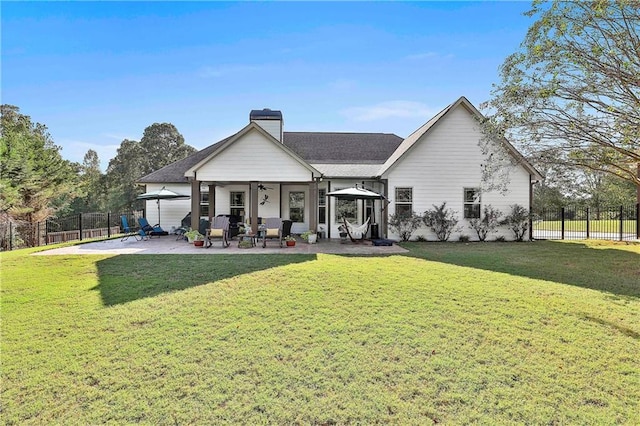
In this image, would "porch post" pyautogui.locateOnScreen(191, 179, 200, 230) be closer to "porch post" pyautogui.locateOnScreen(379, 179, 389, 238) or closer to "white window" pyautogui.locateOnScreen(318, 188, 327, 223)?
"white window" pyautogui.locateOnScreen(318, 188, 327, 223)

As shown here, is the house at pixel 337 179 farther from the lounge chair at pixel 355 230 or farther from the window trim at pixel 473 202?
the lounge chair at pixel 355 230

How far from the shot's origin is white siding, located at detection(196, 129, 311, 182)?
13859mm

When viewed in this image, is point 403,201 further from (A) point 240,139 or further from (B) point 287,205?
(A) point 240,139

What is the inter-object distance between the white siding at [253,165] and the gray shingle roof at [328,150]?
5254 millimetres

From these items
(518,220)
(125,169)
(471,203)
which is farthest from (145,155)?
(518,220)

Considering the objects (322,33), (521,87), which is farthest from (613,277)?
(322,33)

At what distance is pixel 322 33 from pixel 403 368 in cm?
1191

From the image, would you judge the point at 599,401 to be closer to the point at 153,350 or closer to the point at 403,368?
the point at 403,368

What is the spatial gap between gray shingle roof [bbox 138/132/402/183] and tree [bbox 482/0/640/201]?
29.9 ft

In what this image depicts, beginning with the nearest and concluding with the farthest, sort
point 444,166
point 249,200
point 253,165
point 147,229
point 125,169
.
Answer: point 253,165 < point 147,229 < point 444,166 < point 249,200 < point 125,169

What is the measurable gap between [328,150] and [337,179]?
4.77 meters

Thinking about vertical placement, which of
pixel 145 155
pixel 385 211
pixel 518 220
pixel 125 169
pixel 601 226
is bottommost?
pixel 601 226

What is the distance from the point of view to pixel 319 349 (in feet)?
13.4

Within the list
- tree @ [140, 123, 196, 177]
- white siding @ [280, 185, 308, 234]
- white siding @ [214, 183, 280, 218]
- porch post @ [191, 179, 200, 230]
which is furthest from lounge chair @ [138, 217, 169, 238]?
tree @ [140, 123, 196, 177]
